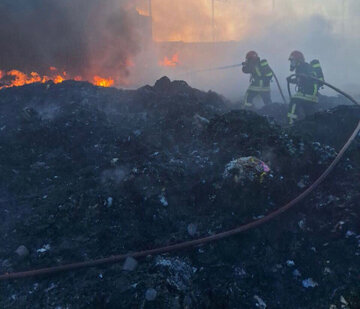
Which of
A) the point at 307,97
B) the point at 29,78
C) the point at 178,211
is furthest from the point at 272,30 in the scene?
the point at 178,211

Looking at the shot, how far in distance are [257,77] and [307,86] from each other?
5.51 feet

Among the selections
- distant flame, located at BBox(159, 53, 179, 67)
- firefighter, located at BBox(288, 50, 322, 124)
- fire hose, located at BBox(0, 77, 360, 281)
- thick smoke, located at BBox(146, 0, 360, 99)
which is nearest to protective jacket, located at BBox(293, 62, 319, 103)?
firefighter, located at BBox(288, 50, 322, 124)

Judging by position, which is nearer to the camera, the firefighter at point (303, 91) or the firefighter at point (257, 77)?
the firefighter at point (303, 91)

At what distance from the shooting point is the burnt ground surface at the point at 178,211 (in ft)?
9.07

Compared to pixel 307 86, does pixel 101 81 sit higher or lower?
higher

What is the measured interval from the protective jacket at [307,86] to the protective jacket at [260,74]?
3.65 feet

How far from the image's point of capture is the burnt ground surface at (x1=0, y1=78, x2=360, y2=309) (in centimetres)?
277

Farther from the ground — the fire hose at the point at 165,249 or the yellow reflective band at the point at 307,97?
the yellow reflective band at the point at 307,97

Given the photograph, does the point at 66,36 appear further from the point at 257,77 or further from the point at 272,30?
the point at 272,30

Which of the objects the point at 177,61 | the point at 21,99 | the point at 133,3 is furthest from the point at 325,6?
the point at 21,99

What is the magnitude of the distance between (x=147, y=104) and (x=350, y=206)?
5182 millimetres

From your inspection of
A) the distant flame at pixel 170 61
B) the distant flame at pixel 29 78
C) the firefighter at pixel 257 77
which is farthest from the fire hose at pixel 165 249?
the distant flame at pixel 170 61

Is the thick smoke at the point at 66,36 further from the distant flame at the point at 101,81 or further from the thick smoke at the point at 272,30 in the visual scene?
the thick smoke at the point at 272,30

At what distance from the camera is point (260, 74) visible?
8.61 metres
